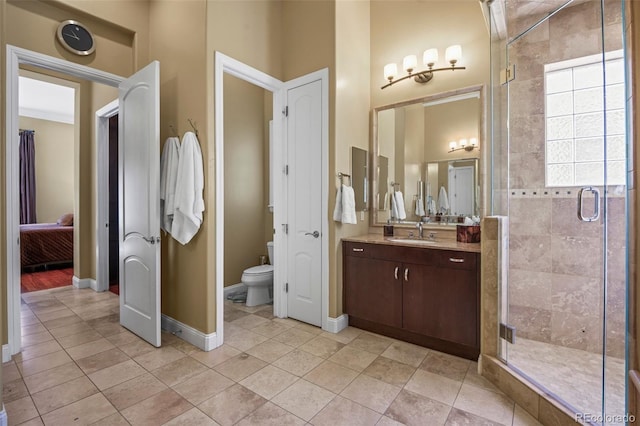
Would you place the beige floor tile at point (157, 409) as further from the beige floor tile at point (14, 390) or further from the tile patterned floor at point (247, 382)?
the beige floor tile at point (14, 390)

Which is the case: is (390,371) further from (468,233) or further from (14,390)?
(14,390)

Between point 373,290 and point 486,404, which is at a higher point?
point 373,290

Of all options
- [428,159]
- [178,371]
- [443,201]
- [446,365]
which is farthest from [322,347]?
[428,159]

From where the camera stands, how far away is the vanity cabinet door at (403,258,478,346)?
2312mm

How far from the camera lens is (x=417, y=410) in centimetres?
179

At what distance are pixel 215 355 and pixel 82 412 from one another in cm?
85

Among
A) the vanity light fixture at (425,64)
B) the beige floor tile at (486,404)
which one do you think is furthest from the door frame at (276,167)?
the beige floor tile at (486,404)

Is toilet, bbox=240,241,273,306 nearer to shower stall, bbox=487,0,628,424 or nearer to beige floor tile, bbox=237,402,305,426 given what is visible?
beige floor tile, bbox=237,402,305,426

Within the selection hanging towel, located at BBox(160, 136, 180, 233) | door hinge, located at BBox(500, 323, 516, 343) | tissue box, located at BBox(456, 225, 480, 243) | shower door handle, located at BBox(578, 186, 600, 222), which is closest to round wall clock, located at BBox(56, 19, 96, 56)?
hanging towel, located at BBox(160, 136, 180, 233)

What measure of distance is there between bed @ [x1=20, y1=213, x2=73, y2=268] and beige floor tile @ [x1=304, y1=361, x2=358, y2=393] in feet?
18.0


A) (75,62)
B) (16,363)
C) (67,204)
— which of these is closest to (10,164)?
(75,62)

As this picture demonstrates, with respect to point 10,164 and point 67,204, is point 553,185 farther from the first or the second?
point 67,204

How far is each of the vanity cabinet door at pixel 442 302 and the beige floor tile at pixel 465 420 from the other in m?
0.65

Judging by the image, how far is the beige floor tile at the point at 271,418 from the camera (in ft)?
5.51
